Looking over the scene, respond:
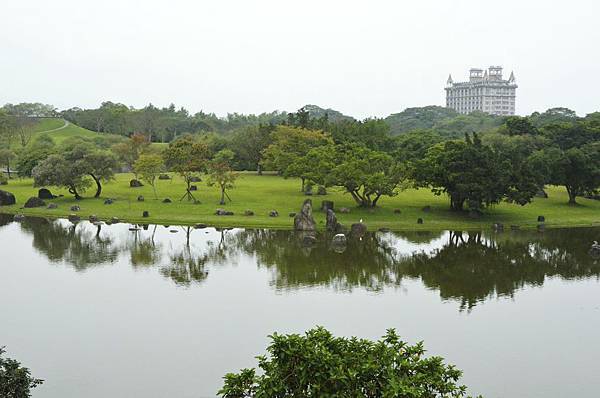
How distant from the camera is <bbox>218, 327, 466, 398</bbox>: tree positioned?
12711 millimetres

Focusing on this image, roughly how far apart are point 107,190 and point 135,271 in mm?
31145

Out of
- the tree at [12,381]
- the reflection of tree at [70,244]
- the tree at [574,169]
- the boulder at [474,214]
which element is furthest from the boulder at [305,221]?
the tree at [12,381]

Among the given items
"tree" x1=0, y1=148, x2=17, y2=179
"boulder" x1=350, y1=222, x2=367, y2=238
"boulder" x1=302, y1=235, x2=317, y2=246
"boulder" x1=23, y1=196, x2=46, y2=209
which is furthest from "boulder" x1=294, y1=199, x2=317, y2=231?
"tree" x1=0, y1=148, x2=17, y2=179

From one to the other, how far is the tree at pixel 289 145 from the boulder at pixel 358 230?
922 inches

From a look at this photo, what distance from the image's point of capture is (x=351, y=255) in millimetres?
38156

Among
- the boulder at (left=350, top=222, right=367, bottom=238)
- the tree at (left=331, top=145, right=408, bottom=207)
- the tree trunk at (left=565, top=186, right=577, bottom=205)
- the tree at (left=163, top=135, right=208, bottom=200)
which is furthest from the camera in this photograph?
the tree trunk at (left=565, top=186, right=577, bottom=205)

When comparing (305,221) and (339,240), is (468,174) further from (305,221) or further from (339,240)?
(339,240)

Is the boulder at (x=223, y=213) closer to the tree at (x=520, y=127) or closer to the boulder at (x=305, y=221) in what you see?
the boulder at (x=305, y=221)

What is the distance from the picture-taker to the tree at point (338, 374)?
41.7ft

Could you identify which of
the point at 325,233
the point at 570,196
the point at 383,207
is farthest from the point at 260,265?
the point at 570,196

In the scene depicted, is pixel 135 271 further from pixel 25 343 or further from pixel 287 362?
pixel 287 362

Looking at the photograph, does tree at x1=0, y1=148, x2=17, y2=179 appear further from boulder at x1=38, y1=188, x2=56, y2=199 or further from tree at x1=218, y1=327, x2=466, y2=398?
A: tree at x1=218, y1=327, x2=466, y2=398

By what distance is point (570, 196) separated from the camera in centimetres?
6194

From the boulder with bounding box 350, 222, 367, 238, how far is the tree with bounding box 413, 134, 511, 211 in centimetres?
883
